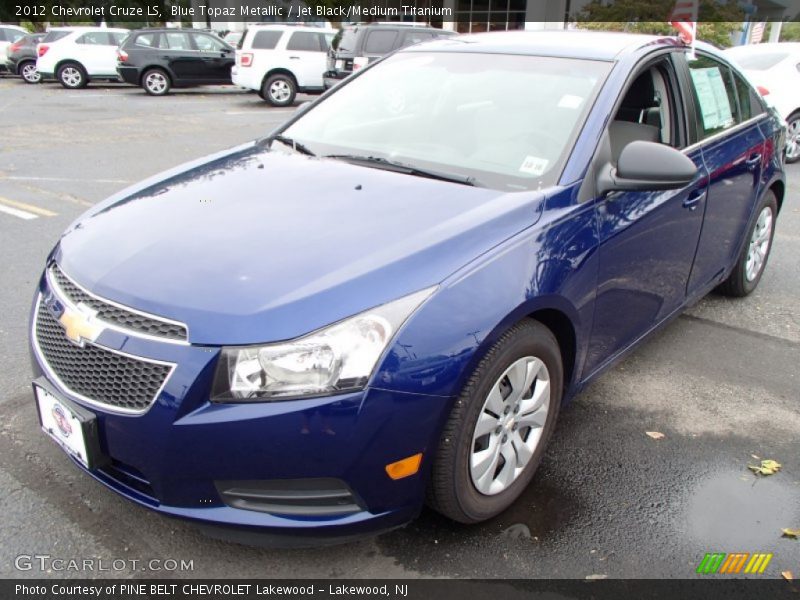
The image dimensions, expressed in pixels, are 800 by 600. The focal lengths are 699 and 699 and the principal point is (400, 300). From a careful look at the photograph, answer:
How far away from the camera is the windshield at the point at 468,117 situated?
2.92 meters

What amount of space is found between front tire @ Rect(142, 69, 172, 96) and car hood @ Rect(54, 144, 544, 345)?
1601 cm

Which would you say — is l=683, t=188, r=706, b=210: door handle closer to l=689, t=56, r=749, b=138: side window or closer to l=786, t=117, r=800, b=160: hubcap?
l=689, t=56, r=749, b=138: side window

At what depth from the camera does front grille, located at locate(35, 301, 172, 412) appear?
6.75 ft

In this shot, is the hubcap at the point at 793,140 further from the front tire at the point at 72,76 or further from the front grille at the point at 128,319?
the front tire at the point at 72,76

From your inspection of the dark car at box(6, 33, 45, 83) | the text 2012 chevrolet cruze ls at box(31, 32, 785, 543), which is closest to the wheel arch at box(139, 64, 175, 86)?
the dark car at box(6, 33, 45, 83)

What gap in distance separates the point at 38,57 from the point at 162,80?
3450mm

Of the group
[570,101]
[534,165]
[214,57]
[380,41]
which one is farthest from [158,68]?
[534,165]

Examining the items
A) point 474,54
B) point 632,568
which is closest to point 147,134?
point 474,54

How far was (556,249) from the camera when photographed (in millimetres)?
2541

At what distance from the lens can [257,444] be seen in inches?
79.0

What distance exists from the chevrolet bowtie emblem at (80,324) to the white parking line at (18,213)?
4.67 m

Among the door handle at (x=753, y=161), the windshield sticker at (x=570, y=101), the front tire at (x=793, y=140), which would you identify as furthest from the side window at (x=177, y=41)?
the windshield sticker at (x=570, y=101)

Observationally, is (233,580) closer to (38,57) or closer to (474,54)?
(474,54)

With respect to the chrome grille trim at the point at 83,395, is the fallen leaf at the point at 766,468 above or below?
below
